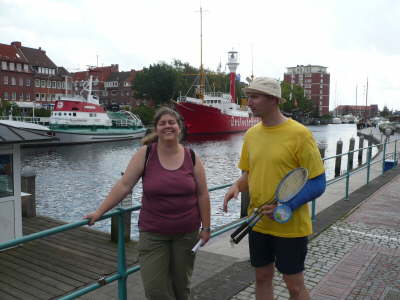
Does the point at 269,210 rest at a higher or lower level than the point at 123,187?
lower

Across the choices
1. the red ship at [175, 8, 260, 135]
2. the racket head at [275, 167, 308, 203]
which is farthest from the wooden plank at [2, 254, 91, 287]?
the red ship at [175, 8, 260, 135]

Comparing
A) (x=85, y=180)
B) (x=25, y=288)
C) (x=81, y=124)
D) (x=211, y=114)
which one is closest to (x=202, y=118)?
(x=211, y=114)

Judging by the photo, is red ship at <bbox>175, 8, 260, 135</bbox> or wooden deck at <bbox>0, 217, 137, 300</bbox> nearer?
wooden deck at <bbox>0, 217, 137, 300</bbox>

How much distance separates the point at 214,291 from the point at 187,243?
1.69 metres

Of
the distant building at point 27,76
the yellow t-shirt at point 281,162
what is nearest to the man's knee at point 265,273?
the yellow t-shirt at point 281,162

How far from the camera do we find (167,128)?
9.20 ft

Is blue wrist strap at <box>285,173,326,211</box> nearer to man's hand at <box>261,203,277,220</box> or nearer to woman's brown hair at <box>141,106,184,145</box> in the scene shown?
man's hand at <box>261,203,277,220</box>

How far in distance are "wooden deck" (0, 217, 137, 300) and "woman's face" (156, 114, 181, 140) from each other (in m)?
3.22

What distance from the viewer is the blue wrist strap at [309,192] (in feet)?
8.80

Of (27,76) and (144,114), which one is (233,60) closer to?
(144,114)

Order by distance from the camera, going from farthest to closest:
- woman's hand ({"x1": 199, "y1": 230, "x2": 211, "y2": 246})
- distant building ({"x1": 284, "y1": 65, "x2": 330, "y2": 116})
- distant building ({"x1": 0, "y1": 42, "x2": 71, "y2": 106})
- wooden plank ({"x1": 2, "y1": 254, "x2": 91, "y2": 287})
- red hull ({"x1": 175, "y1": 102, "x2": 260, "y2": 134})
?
1. distant building ({"x1": 284, "y1": 65, "x2": 330, "y2": 116})
2. distant building ({"x1": 0, "y1": 42, "x2": 71, "y2": 106})
3. red hull ({"x1": 175, "y1": 102, "x2": 260, "y2": 134})
4. wooden plank ({"x1": 2, "y1": 254, "x2": 91, "y2": 287})
5. woman's hand ({"x1": 199, "y1": 230, "x2": 211, "y2": 246})

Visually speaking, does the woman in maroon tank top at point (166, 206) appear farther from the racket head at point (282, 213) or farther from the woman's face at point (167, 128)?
the racket head at point (282, 213)

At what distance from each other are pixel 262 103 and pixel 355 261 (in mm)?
3332

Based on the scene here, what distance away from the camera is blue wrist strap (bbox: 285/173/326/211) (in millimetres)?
2684
